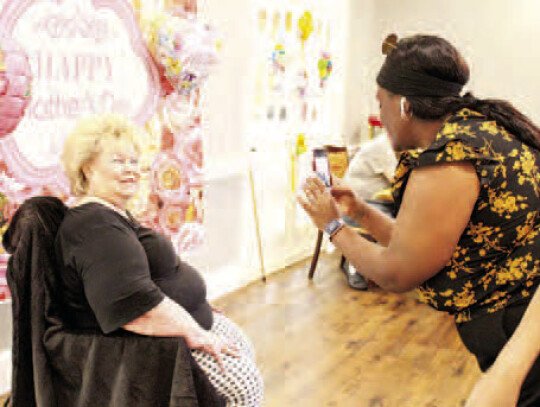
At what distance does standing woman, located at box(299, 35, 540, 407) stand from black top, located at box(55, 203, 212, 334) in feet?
2.15

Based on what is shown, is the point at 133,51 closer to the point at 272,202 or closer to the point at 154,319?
the point at 154,319

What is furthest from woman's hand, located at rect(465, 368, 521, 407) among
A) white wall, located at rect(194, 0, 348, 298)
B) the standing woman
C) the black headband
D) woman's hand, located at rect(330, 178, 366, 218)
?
white wall, located at rect(194, 0, 348, 298)

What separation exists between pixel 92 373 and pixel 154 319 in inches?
8.5

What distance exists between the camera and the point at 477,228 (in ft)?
3.86

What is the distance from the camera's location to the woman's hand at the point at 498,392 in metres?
0.58

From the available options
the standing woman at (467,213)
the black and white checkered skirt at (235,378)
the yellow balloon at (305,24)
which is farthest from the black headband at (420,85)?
the yellow balloon at (305,24)

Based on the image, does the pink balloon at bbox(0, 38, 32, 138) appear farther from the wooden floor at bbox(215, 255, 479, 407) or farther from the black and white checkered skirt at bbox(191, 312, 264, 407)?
the wooden floor at bbox(215, 255, 479, 407)

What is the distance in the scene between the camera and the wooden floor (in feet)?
8.45

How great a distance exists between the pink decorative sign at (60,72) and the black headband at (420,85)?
154 cm

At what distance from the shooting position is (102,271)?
146 centimetres

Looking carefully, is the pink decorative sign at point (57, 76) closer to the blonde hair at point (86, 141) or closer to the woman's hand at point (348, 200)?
the blonde hair at point (86, 141)

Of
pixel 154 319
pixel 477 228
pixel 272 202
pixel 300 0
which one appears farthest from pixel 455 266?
pixel 300 0

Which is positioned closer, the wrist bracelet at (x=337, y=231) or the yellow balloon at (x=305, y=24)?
the wrist bracelet at (x=337, y=231)

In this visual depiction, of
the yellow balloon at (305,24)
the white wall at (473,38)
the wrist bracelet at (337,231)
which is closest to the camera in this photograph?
the wrist bracelet at (337,231)
